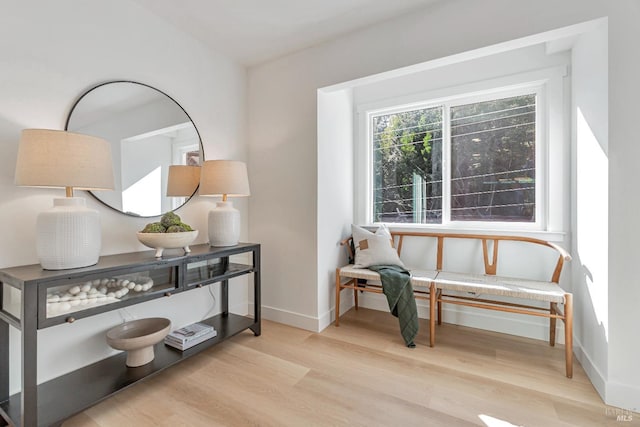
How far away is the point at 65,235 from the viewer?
1.38 metres

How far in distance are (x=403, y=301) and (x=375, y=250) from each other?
0.51m

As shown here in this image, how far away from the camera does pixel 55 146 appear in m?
1.34

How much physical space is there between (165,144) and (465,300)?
2613mm

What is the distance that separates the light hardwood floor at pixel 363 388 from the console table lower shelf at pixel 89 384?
5.0 inches

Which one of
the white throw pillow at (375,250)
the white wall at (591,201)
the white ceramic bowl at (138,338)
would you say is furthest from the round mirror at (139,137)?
the white wall at (591,201)

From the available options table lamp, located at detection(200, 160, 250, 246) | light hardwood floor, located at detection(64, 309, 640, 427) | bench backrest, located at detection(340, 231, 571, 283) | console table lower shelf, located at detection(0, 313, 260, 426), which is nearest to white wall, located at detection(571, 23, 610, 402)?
bench backrest, located at detection(340, 231, 571, 283)

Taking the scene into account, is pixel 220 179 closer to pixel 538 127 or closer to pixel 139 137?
pixel 139 137

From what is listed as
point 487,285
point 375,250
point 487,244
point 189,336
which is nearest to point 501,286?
point 487,285

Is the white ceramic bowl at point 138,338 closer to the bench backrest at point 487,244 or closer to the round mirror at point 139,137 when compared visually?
the round mirror at point 139,137

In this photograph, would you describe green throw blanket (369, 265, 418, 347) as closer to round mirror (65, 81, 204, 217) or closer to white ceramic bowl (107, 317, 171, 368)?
white ceramic bowl (107, 317, 171, 368)

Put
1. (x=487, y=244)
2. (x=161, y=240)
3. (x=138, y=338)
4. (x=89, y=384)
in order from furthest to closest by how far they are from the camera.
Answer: (x=487, y=244) < (x=161, y=240) < (x=138, y=338) < (x=89, y=384)

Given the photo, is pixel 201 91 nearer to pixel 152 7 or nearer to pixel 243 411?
pixel 152 7

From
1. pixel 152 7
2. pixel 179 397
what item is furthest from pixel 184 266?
pixel 152 7

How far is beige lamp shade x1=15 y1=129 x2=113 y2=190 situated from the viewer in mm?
1308
